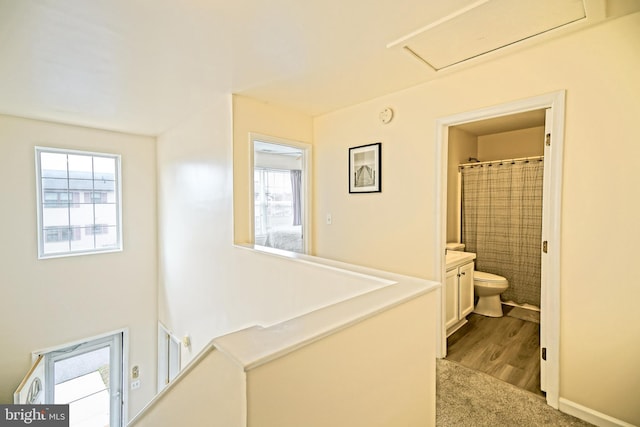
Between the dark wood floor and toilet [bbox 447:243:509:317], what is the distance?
4.6 inches

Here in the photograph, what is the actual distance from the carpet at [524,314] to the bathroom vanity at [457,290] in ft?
2.14

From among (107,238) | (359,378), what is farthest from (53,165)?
(359,378)

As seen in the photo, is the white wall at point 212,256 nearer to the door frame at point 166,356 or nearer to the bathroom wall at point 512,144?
the door frame at point 166,356

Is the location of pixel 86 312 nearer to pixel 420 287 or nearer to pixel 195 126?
pixel 195 126

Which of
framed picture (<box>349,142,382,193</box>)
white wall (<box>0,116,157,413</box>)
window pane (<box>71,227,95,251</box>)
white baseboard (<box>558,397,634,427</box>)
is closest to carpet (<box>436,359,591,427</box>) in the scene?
white baseboard (<box>558,397,634,427</box>)

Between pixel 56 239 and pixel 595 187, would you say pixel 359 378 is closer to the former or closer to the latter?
pixel 595 187

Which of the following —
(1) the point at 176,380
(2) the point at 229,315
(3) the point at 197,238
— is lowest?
(2) the point at 229,315

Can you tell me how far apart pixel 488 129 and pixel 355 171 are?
2208 millimetres

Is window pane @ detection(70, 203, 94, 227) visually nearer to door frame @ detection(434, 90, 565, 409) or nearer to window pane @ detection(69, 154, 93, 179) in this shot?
window pane @ detection(69, 154, 93, 179)

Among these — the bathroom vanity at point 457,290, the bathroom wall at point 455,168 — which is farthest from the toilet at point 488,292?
the bathroom wall at point 455,168

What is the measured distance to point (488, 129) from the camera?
3811 mm

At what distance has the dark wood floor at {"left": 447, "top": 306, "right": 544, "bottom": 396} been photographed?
2.13 metres

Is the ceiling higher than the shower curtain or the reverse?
higher

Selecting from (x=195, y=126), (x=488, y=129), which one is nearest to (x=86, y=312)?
(x=195, y=126)
